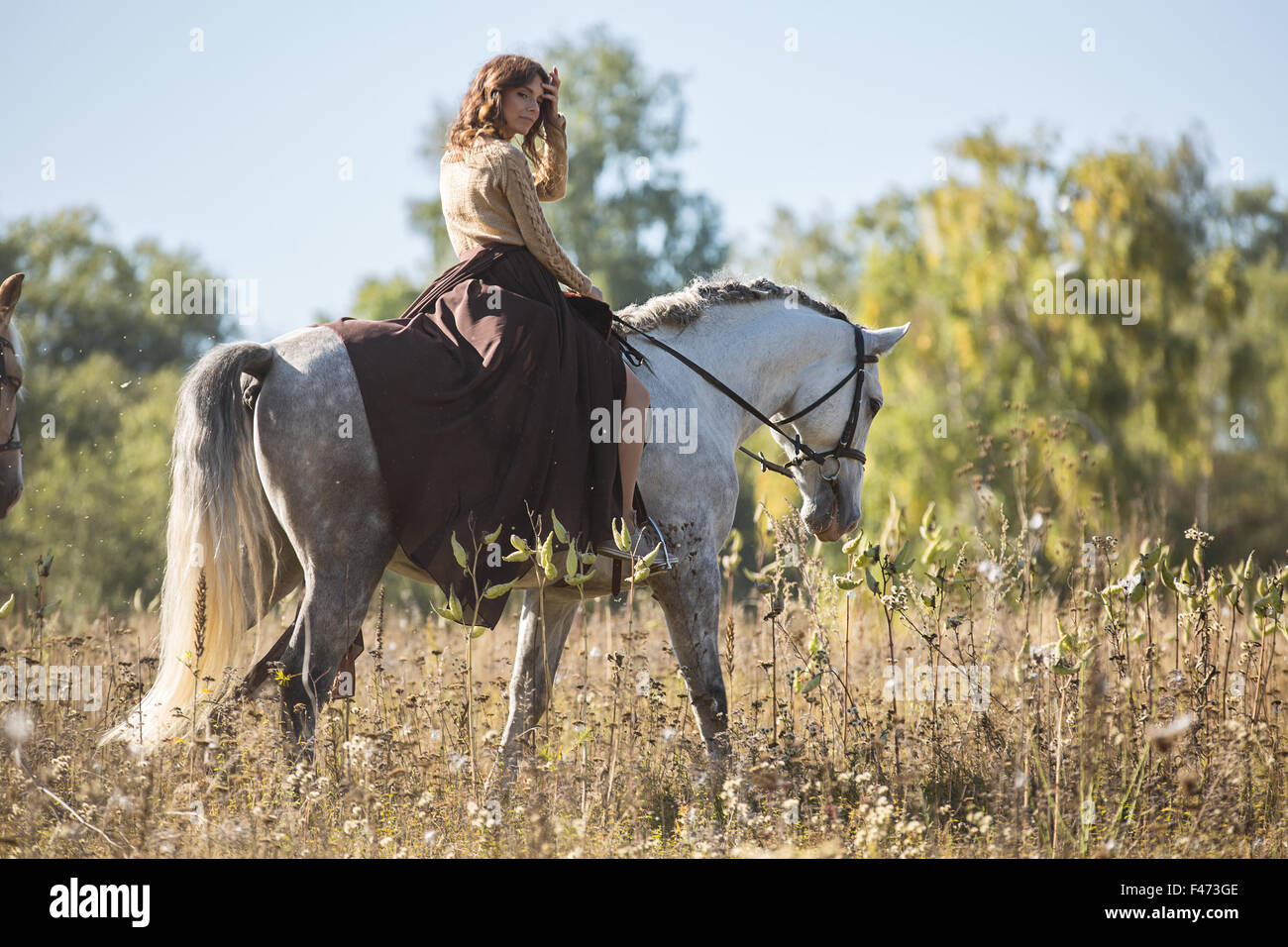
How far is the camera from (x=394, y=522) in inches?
171

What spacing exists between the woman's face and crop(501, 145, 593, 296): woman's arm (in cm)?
25

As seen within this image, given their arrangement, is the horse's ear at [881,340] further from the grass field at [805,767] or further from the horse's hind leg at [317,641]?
the horse's hind leg at [317,641]

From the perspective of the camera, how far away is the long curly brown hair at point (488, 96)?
4895 millimetres

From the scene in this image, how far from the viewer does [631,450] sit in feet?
15.5

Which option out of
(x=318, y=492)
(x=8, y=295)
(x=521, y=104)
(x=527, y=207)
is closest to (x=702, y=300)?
(x=527, y=207)

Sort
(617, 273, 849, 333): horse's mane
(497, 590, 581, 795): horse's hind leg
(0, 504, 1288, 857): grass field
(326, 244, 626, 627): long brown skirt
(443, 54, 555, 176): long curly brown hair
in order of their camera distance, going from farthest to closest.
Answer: (617, 273, 849, 333): horse's mane < (497, 590, 581, 795): horse's hind leg < (443, 54, 555, 176): long curly brown hair < (326, 244, 626, 627): long brown skirt < (0, 504, 1288, 857): grass field

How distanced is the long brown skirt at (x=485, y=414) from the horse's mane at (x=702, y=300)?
66 centimetres

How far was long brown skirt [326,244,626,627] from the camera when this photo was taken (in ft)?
14.0

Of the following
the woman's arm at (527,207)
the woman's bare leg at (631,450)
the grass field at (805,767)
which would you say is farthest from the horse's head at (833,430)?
the woman's arm at (527,207)

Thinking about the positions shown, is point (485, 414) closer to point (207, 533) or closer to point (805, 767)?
point (207, 533)

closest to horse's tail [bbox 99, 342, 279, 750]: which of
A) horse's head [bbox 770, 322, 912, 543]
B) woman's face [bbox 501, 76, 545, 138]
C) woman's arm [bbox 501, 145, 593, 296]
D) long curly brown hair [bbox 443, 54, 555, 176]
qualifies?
woman's arm [bbox 501, 145, 593, 296]

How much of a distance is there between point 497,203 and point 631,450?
4.12 feet

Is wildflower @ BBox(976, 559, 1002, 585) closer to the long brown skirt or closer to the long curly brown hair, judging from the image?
the long brown skirt
